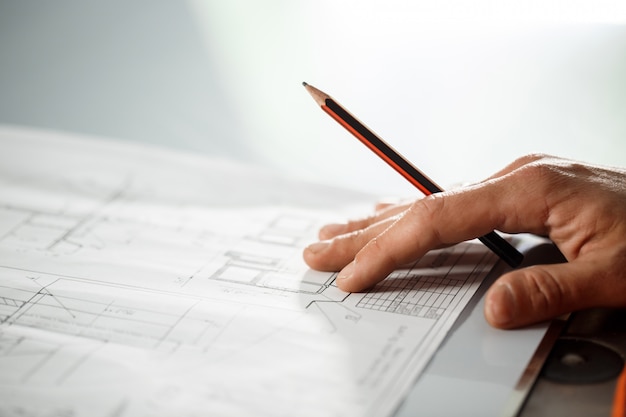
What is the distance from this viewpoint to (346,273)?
33.2 inches

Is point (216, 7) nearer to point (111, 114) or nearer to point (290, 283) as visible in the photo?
point (111, 114)

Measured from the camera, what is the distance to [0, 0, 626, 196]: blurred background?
1.51 meters

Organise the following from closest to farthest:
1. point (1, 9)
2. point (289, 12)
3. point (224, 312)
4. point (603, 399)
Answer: point (603, 399), point (224, 312), point (289, 12), point (1, 9)

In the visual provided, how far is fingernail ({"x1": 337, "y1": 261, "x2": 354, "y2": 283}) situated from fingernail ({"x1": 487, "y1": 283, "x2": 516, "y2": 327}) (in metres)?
0.16

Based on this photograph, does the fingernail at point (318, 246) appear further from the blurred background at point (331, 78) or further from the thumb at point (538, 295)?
the blurred background at point (331, 78)

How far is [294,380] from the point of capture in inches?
27.0

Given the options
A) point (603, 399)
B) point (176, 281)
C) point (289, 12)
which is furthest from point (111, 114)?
point (603, 399)

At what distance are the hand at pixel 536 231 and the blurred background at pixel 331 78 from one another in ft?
1.95

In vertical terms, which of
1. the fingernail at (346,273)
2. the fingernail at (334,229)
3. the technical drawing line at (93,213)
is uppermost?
the technical drawing line at (93,213)

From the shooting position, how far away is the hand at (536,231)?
740 mm

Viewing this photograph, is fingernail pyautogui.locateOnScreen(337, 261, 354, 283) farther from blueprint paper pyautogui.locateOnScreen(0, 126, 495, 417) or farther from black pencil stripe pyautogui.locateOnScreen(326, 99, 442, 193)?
black pencil stripe pyautogui.locateOnScreen(326, 99, 442, 193)

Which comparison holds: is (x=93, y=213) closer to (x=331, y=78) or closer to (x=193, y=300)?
(x=193, y=300)

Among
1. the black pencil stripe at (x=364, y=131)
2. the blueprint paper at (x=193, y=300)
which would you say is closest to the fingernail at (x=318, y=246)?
the blueprint paper at (x=193, y=300)

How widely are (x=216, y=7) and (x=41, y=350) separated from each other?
1.24 m
